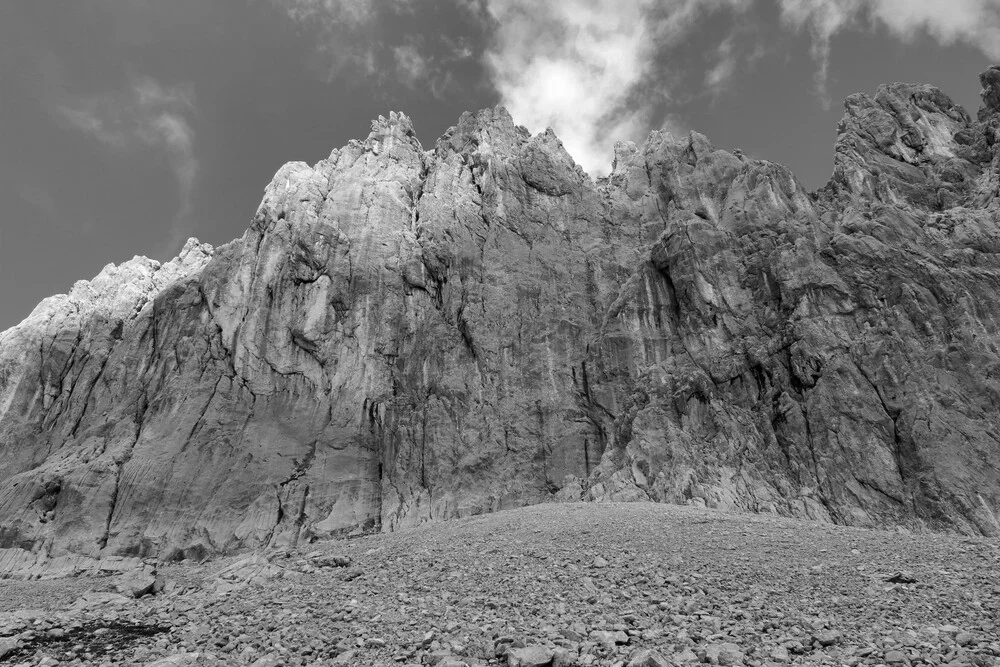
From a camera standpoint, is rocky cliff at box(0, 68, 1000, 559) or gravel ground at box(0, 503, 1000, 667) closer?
gravel ground at box(0, 503, 1000, 667)

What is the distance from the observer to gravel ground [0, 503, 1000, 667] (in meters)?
12.1

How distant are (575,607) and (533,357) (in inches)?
1329

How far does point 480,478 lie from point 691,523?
19.5 m

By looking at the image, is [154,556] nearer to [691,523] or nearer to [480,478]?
[480,478]

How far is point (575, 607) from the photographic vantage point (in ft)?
49.5

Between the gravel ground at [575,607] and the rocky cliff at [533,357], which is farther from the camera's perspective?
the rocky cliff at [533,357]

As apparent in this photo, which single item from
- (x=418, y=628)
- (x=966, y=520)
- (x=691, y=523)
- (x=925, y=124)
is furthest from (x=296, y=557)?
(x=925, y=124)

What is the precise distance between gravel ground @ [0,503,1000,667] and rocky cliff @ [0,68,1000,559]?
14.4 m

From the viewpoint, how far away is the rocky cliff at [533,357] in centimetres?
3669

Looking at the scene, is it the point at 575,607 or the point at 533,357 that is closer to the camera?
the point at 575,607

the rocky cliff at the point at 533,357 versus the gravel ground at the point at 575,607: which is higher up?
the rocky cliff at the point at 533,357

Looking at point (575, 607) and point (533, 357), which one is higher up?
point (533, 357)

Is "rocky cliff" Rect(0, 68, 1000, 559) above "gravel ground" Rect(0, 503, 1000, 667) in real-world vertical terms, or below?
above

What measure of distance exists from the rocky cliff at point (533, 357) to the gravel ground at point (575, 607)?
14.4 meters
